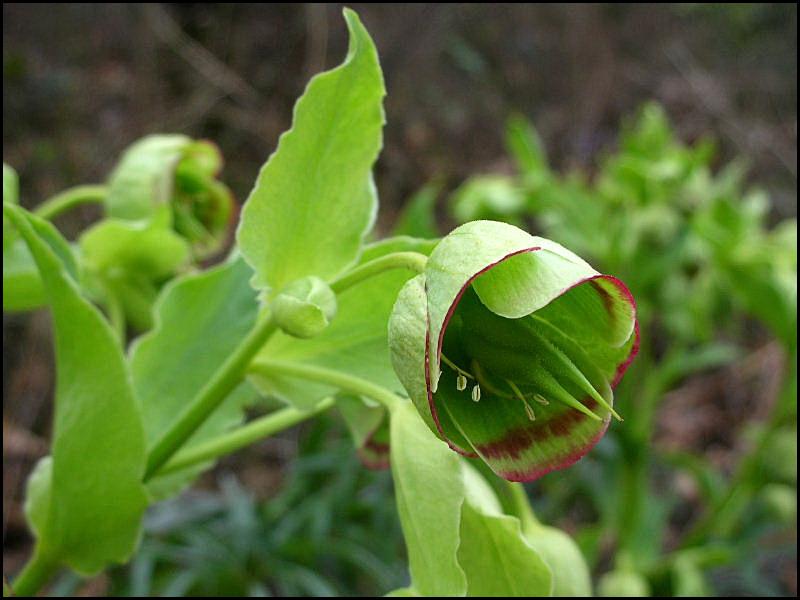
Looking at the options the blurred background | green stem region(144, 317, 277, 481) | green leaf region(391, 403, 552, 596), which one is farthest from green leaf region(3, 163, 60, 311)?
the blurred background

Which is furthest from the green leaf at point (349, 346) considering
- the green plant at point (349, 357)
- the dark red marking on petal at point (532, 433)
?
the dark red marking on petal at point (532, 433)

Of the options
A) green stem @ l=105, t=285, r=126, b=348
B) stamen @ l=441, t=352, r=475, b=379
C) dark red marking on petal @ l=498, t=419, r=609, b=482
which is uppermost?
stamen @ l=441, t=352, r=475, b=379

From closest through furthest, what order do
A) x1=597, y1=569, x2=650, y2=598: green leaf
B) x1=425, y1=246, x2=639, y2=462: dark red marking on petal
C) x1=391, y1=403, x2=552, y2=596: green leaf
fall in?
x1=425, y1=246, x2=639, y2=462: dark red marking on petal < x1=391, y1=403, x2=552, y2=596: green leaf < x1=597, y1=569, x2=650, y2=598: green leaf

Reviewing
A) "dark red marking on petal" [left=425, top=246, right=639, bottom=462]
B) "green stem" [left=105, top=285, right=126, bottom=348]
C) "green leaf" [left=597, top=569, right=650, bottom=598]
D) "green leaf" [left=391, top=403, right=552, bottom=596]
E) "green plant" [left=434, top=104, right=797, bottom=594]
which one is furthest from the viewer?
"green plant" [left=434, top=104, right=797, bottom=594]

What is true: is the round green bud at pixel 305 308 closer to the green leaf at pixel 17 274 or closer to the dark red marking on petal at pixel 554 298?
the dark red marking on petal at pixel 554 298

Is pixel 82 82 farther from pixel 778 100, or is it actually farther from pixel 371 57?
pixel 778 100

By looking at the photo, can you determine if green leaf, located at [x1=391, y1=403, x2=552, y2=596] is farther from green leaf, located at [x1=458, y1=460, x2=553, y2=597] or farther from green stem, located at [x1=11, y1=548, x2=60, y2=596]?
green stem, located at [x1=11, y1=548, x2=60, y2=596]

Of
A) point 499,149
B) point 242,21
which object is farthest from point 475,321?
point 499,149

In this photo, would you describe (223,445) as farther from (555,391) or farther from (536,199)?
(536,199)
